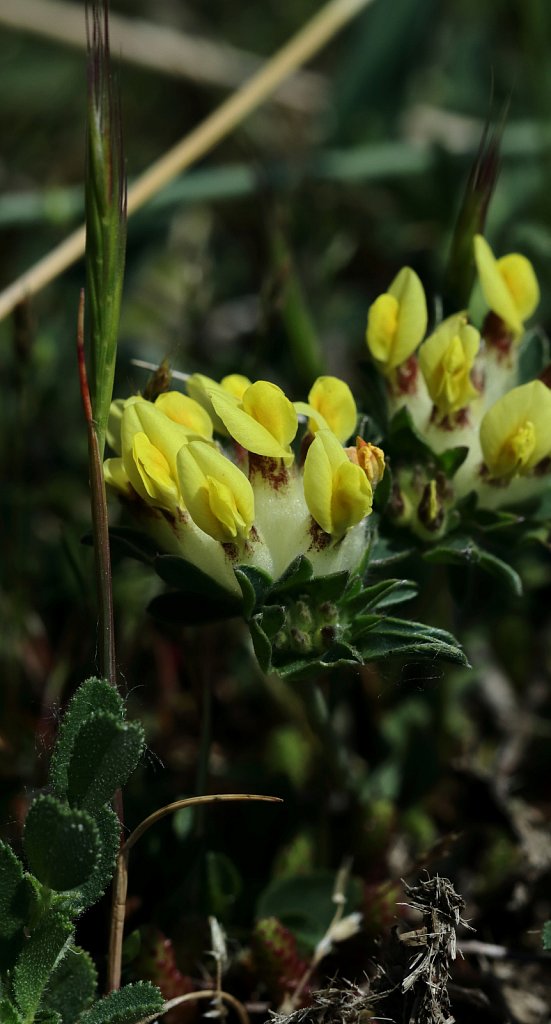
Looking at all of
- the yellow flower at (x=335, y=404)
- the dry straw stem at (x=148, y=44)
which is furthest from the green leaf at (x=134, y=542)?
the dry straw stem at (x=148, y=44)

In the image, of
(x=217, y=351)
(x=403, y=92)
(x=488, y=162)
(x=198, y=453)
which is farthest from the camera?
(x=403, y=92)

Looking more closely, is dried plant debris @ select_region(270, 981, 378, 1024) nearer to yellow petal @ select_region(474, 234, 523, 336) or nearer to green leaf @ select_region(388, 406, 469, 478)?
green leaf @ select_region(388, 406, 469, 478)

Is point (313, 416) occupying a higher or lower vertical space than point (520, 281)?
lower

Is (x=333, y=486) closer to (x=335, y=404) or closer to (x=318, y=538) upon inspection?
(x=318, y=538)

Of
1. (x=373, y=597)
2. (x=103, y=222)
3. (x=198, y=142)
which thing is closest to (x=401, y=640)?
(x=373, y=597)

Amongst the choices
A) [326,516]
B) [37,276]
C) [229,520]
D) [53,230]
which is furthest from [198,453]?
[53,230]

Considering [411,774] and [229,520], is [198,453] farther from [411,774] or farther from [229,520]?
[411,774]
